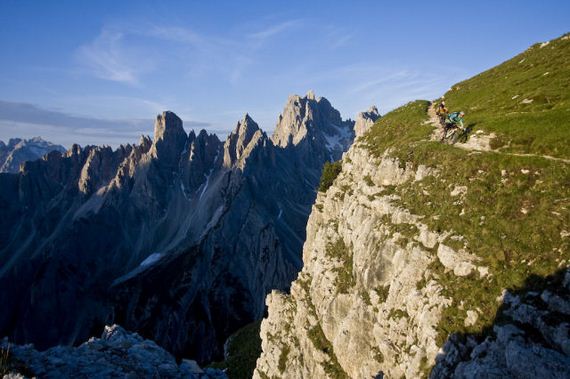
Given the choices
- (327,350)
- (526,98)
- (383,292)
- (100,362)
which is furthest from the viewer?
(526,98)

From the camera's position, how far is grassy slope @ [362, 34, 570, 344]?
24.3 metres

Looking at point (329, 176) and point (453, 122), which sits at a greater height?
point (453, 122)

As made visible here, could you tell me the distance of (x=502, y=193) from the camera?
1168 inches

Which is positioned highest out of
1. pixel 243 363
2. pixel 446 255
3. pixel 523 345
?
pixel 446 255

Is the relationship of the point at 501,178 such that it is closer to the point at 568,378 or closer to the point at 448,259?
the point at 448,259

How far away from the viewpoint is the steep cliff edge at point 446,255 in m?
22.2

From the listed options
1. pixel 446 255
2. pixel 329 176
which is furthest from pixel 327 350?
pixel 329 176

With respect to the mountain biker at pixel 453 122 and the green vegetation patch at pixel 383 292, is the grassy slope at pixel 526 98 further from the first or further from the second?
the green vegetation patch at pixel 383 292

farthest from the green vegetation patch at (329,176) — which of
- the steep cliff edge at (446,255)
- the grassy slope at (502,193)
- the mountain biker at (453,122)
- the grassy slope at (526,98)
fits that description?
the mountain biker at (453,122)

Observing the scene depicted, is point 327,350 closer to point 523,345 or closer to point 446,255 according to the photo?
point 446,255

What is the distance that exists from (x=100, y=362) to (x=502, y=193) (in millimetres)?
33997

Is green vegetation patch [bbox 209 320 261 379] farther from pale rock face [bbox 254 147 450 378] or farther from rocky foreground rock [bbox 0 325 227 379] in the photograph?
rocky foreground rock [bbox 0 325 227 379]

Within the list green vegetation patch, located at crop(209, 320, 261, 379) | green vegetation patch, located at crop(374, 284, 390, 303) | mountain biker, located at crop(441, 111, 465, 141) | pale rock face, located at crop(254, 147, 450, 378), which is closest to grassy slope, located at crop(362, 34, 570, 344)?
pale rock face, located at crop(254, 147, 450, 378)

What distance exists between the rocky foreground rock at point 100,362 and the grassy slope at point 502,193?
21.1m
